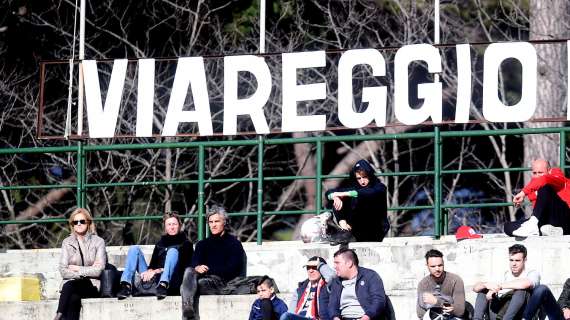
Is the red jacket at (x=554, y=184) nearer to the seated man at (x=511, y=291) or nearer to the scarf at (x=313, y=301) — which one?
the seated man at (x=511, y=291)

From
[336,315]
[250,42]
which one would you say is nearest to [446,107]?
[250,42]

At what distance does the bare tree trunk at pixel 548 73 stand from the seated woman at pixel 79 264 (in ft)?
31.8

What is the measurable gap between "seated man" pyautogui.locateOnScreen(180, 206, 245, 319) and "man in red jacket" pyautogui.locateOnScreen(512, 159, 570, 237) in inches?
123

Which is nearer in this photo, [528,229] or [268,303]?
[268,303]

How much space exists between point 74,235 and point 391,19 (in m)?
12.7

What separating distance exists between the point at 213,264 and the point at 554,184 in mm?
3881

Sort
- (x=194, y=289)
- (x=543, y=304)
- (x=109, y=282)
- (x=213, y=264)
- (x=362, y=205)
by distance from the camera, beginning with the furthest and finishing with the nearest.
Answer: (x=362, y=205)
(x=109, y=282)
(x=213, y=264)
(x=194, y=289)
(x=543, y=304)

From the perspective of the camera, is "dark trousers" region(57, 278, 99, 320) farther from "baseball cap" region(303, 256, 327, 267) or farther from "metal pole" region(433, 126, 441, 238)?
"metal pole" region(433, 126, 441, 238)

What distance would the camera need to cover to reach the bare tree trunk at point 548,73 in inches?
1107

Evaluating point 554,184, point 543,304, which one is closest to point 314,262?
point 543,304

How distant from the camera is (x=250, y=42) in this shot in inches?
1224

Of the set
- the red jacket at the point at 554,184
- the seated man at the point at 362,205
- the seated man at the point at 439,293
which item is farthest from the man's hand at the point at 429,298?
the red jacket at the point at 554,184

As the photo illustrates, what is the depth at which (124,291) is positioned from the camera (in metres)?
20.4

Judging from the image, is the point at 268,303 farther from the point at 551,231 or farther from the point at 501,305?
the point at 551,231
